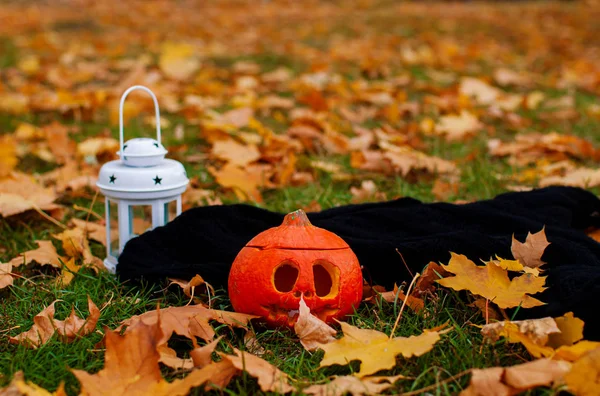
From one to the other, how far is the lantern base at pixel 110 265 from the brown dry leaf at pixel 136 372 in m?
0.63

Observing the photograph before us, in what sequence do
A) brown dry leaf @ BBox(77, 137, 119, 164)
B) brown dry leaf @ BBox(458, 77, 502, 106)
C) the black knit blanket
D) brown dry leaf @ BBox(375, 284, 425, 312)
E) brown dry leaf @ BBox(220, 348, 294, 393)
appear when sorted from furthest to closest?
brown dry leaf @ BBox(458, 77, 502, 106)
brown dry leaf @ BBox(77, 137, 119, 164)
the black knit blanket
brown dry leaf @ BBox(375, 284, 425, 312)
brown dry leaf @ BBox(220, 348, 294, 393)

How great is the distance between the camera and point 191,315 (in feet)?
4.94

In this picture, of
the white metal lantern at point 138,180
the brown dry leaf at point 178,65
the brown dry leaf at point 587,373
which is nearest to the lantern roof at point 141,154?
the white metal lantern at point 138,180

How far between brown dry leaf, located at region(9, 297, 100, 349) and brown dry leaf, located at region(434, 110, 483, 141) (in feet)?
7.81

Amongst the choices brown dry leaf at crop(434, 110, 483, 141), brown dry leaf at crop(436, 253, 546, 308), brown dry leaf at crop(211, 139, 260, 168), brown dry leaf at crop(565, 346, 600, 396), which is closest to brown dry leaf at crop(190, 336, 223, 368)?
brown dry leaf at crop(436, 253, 546, 308)

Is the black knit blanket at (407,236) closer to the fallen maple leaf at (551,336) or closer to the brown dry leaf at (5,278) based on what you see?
the fallen maple leaf at (551,336)

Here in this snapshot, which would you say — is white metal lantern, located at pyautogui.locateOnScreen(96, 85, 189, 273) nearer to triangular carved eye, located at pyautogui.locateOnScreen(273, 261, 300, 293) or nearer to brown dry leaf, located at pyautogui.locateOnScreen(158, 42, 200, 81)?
triangular carved eye, located at pyautogui.locateOnScreen(273, 261, 300, 293)

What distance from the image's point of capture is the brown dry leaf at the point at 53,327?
1466 millimetres

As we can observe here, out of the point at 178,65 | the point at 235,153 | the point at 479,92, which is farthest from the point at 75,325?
the point at 178,65

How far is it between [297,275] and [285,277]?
0.19 feet

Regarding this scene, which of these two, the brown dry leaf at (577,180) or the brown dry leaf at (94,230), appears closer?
the brown dry leaf at (94,230)

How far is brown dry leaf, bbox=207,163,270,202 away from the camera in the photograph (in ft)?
8.33

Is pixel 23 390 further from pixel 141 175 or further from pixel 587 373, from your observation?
pixel 587 373

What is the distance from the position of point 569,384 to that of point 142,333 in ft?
2.62
